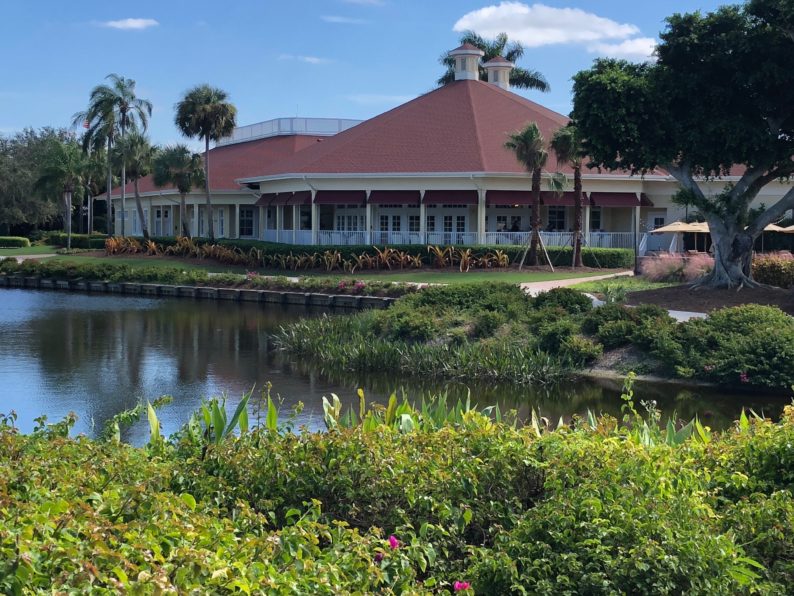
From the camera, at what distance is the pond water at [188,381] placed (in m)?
15.8

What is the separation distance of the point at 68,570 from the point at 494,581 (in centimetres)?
236

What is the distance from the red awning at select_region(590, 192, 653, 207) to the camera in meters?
44.5

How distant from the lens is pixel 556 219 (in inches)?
1849

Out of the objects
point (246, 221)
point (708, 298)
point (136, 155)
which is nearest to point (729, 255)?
point (708, 298)

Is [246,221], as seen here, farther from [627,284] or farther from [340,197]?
[627,284]

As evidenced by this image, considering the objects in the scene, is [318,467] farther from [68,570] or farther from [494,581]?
[68,570]

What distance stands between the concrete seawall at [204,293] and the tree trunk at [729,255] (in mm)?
9901

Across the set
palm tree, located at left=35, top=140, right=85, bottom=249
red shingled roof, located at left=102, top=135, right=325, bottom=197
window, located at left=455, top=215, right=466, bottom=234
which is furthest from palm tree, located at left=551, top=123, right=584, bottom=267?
palm tree, located at left=35, top=140, right=85, bottom=249

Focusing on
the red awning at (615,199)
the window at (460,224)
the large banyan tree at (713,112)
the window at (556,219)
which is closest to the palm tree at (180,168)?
the window at (460,224)

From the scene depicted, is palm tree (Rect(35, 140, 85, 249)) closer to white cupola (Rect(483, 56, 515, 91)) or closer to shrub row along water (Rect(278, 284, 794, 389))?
white cupola (Rect(483, 56, 515, 91))

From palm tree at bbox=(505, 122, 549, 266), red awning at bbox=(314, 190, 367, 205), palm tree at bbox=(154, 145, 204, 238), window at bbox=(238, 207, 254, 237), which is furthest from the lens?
window at bbox=(238, 207, 254, 237)

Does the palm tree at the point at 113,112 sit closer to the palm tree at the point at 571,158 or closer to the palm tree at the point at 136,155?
the palm tree at the point at 136,155

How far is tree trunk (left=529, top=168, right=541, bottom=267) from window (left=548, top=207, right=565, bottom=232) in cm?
642

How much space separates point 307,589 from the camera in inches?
178
